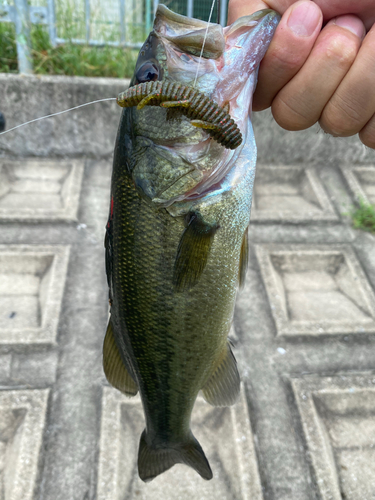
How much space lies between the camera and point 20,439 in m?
2.02

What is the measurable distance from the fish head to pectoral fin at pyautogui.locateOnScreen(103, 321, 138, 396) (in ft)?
1.90

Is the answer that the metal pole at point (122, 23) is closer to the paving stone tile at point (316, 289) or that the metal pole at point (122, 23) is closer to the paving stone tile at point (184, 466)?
the paving stone tile at point (316, 289)

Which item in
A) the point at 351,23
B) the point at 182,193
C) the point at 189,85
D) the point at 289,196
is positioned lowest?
the point at 289,196

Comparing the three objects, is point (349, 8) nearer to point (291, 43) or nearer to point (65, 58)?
point (291, 43)

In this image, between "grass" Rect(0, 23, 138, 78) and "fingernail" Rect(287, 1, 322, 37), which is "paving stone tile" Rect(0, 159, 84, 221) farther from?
"fingernail" Rect(287, 1, 322, 37)

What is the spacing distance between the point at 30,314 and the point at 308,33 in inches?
94.1

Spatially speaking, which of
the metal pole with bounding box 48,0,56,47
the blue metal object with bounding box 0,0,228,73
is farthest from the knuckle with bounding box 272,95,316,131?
the metal pole with bounding box 48,0,56,47

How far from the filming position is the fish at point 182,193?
102 centimetres

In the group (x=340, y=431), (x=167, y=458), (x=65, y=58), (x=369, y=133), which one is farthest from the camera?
(x=65, y=58)

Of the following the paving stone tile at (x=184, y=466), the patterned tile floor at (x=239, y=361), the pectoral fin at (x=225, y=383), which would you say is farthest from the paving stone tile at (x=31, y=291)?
the pectoral fin at (x=225, y=383)

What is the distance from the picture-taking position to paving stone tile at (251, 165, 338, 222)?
3.43m

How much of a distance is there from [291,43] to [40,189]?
3.07 metres

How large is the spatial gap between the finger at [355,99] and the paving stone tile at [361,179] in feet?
9.29

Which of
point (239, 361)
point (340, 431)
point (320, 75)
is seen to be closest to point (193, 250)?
point (320, 75)
